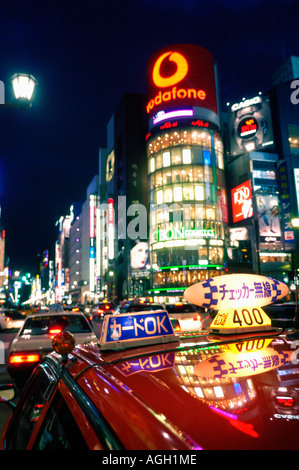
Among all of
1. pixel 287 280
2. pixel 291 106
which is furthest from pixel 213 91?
pixel 287 280

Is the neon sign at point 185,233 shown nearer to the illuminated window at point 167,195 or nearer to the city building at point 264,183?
the city building at point 264,183

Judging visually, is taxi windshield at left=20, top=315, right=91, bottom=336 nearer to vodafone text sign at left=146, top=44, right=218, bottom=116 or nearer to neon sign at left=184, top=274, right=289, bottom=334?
neon sign at left=184, top=274, right=289, bottom=334

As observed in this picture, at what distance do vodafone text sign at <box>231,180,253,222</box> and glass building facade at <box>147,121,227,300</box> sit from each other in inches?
61.8

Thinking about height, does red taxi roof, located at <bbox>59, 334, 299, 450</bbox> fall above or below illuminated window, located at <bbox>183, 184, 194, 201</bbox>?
below

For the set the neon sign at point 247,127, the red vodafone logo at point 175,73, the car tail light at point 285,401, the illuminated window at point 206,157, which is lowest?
the car tail light at point 285,401

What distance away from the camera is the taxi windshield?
772cm

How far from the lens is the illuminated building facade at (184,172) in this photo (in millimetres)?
48312

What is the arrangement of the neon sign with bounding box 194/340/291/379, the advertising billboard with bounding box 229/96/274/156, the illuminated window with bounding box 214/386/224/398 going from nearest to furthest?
the illuminated window with bounding box 214/386/224/398 → the neon sign with bounding box 194/340/291/379 → the advertising billboard with bounding box 229/96/274/156

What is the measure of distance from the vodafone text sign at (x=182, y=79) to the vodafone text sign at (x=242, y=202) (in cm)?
1263

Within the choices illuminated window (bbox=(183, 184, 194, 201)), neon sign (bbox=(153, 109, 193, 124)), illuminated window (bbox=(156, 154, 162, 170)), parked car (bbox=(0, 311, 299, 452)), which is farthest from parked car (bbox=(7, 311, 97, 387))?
neon sign (bbox=(153, 109, 193, 124))

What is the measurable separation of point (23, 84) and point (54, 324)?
5.67 metres

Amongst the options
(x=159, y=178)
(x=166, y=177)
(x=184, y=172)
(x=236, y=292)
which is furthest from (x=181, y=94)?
(x=236, y=292)

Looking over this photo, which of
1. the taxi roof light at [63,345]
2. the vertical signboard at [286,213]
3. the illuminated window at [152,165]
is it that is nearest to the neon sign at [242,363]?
the taxi roof light at [63,345]
